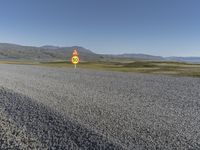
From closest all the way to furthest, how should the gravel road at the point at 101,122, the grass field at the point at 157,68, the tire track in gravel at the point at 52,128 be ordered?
1. the tire track in gravel at the point at 52,128
2. the gravel road at the point at 101,122
3. the grass field at the point at 157,68

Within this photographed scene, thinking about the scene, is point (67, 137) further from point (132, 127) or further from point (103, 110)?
point (103, 110)

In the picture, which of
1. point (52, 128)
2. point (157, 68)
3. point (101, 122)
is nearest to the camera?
point (52, 128)

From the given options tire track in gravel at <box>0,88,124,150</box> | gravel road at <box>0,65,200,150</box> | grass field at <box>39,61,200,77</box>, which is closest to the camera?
tire track in gravel at <box>0,88,124,150</box>

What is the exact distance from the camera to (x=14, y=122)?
6.89 m

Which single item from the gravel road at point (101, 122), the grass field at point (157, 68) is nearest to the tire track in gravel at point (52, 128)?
the gravel road at point (101, 122)

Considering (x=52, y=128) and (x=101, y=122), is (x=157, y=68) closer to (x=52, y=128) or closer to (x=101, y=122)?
(x=101, y=122)

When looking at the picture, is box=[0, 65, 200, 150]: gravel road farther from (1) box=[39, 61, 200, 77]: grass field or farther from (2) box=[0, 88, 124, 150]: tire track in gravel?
(1) box=[39, 61, 200, 77]: grass field

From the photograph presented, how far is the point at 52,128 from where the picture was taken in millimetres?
6234

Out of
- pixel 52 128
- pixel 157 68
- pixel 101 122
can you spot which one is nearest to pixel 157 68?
pixel 157 68

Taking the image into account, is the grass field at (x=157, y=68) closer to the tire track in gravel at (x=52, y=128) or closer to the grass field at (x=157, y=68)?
the grass field at (x=157, y=68)

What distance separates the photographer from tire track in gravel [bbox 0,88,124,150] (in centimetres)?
511

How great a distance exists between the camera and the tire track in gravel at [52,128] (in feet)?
16.8

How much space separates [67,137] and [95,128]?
902 mm

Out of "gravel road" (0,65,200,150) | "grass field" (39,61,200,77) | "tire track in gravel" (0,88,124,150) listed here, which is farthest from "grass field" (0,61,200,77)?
"tire track in gravel" (0,88,124,150)
